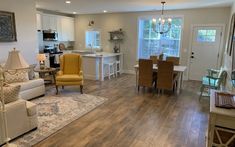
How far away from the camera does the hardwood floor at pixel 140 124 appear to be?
2846 millimetres

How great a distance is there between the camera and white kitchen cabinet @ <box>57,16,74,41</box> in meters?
8.23

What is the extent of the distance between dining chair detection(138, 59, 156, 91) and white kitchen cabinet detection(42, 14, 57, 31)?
4.61 metres

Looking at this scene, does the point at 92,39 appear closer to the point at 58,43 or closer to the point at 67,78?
the point at 58,43

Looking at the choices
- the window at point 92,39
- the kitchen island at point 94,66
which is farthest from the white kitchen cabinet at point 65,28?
the kitchen island at point 94,66

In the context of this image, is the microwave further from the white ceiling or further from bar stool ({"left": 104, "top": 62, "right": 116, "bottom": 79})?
bar stool ({"left": 104, "top": 62, "right": 116, "bottom": 79})

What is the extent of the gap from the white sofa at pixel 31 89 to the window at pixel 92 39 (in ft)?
15.1

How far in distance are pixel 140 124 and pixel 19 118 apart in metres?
2.13

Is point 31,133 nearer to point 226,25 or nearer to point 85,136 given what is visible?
point 85,136

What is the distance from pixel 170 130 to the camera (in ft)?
10.6

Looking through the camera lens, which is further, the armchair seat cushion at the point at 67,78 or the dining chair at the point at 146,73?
the dining chair at the point at 146,73

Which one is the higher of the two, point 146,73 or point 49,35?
point 49,35

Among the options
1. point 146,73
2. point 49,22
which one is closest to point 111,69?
point 146,73

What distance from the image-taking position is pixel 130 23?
26.0ft

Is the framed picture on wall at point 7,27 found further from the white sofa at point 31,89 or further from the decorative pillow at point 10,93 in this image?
the decorative pillow at point 10,93
